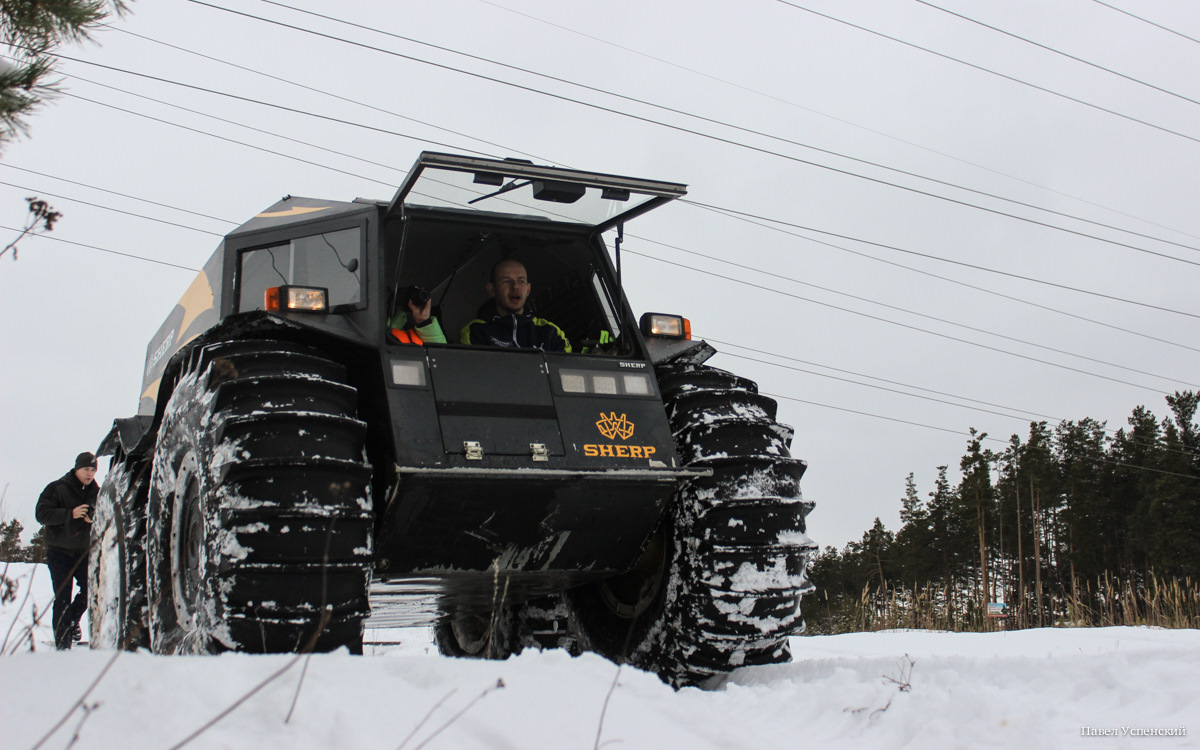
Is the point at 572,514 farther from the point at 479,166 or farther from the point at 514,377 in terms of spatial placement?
the point at 479,166

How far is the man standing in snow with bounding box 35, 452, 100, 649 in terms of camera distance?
314 inches

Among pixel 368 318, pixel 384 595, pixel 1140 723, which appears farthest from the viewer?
pixel 384 595

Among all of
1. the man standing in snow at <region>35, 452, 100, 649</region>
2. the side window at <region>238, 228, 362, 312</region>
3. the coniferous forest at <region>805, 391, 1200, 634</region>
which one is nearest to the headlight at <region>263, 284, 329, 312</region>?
the side window at <region>238, 228, 362, 312</region>

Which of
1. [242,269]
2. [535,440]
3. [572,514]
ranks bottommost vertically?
[572,514]

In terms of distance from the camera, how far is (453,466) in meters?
4.50

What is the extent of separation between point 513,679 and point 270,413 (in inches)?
59.2

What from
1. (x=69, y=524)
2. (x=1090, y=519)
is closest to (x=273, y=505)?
(x=69, y=524)

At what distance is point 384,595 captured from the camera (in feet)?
17.7

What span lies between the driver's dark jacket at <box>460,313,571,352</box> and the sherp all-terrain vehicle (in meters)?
0.25

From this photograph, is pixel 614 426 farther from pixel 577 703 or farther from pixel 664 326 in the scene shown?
pixel 577 703

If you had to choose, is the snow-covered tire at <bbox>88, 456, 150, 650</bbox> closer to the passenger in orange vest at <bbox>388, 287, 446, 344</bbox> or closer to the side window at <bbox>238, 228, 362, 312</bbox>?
the side window at <bbox>238, 228, 362, 312</bbox>

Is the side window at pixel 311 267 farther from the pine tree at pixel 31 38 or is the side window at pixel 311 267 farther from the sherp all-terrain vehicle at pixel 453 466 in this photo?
the pine tree at pixel 31 38

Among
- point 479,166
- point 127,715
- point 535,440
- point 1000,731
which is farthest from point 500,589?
point 127,715

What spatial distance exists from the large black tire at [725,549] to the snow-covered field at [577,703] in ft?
0.83
